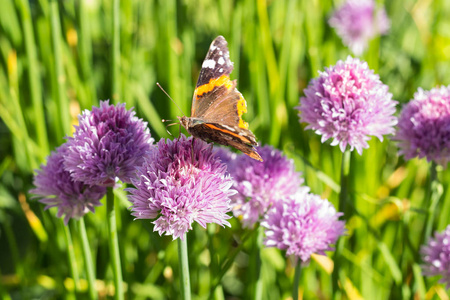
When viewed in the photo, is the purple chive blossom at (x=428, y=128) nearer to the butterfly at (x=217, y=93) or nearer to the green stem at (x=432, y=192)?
the green stem at (x=432, y=192)

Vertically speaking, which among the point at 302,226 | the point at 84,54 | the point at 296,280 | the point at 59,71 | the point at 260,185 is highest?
the point at 84,54

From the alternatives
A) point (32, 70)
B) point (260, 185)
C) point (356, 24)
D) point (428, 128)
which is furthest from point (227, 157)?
point (356, 24)

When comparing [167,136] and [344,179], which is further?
[167,136]

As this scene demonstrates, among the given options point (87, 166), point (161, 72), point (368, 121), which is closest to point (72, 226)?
point (161, 72)

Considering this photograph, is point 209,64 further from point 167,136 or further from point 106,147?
point 167,136

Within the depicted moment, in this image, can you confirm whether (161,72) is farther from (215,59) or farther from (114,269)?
(114,269)
